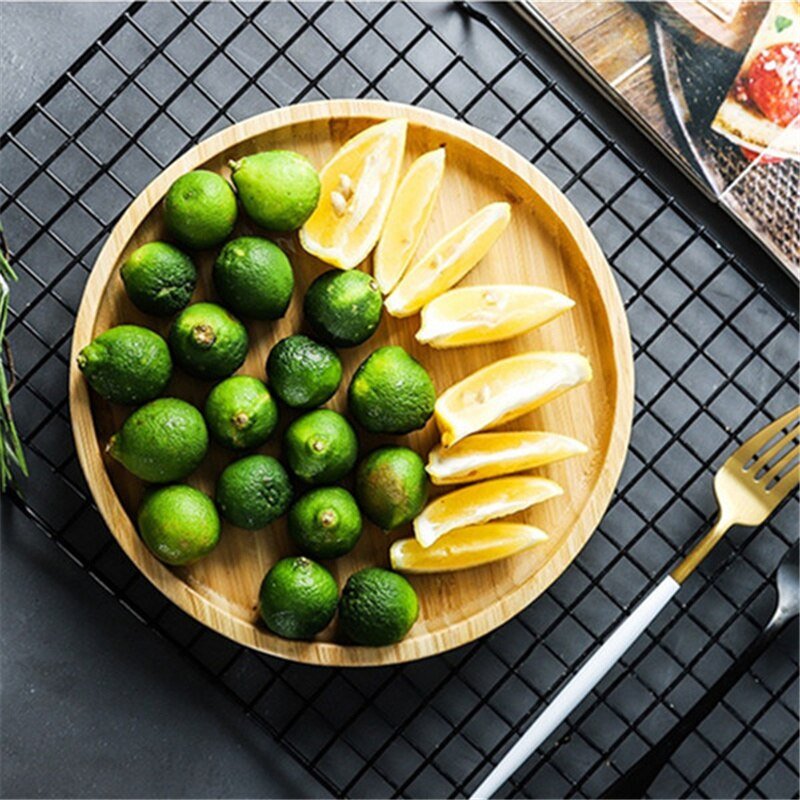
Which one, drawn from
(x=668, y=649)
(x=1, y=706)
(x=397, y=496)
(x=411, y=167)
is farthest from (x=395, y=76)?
(x=1, y=706)

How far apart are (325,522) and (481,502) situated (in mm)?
169

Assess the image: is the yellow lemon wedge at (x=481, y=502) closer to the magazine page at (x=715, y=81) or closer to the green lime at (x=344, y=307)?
the green lime at (x=344, y=307)

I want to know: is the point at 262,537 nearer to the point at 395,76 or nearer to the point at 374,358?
the point at 374,358

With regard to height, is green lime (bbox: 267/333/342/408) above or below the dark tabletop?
above

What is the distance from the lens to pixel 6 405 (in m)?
1.28

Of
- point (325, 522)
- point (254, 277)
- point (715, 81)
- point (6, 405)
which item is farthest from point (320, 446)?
point (715, 81)

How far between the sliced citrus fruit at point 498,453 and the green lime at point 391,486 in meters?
0.02

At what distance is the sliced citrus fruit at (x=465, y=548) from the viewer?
51.6 inches

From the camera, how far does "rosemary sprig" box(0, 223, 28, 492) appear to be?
4.14 ft

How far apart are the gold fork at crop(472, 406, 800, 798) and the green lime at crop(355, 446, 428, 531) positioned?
0.25 meters

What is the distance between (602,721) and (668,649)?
110mm

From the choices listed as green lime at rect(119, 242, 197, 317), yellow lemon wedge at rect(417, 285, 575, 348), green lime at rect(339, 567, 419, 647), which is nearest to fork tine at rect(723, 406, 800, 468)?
yellow lemon wedge at rect(417, 285, 575, 348)

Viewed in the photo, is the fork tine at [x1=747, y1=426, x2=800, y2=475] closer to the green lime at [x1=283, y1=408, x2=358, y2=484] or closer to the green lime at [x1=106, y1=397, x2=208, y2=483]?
the green lime at [x1=283, y1=408, x2=358, y2=484]

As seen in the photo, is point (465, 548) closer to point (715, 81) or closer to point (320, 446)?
point (320, 446)
